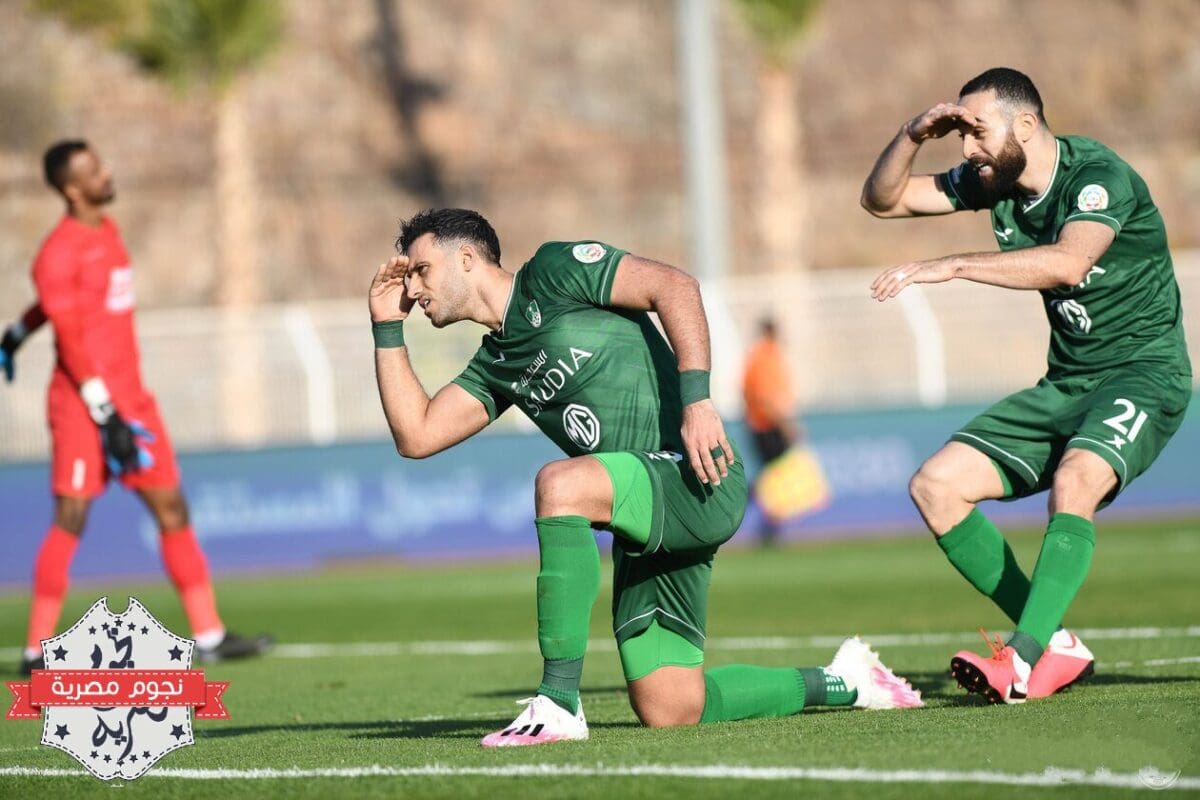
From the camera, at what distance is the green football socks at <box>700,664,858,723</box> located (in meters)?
6.43

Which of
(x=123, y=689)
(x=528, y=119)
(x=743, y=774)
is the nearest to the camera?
(x=743, y=774)

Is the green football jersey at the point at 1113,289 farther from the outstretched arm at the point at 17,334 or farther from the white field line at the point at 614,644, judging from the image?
the outstretched arm at the point at 17,334

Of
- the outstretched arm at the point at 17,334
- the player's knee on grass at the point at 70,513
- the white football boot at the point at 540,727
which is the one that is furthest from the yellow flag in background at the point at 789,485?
the white football boot at the point at 540,727

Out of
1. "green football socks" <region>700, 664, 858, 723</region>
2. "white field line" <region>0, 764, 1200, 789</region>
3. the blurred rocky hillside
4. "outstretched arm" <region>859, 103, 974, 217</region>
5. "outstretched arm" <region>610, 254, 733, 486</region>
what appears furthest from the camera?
the blurred rocky hillside

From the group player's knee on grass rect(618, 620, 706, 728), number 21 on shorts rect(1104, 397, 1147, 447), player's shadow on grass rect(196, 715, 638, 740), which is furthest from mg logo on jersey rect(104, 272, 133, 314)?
number 21 on shorts rect(1104, 397, 1147, 447)

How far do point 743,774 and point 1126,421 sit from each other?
7.57 ft

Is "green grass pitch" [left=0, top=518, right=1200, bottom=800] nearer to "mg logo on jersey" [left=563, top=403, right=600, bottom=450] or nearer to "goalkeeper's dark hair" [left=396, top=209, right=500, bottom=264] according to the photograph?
"mg logo on jersey" [left=563, top=403, right=600, bottom=450]

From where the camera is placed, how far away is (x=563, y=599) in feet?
18.7

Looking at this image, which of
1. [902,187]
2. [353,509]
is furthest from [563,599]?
[353,509]

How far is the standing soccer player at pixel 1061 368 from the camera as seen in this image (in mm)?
6266

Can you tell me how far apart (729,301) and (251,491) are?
6.03m

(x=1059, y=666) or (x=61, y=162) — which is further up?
(x=61, y=162)

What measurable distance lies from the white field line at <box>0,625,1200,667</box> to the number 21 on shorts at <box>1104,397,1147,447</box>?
9.41 ft

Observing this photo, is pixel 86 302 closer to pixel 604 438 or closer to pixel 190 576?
pixel 190 576
